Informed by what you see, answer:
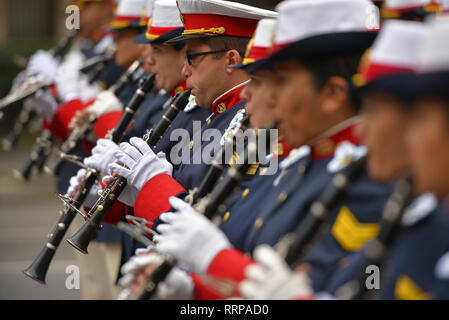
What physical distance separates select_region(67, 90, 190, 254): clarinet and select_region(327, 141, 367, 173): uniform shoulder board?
1.95 meters

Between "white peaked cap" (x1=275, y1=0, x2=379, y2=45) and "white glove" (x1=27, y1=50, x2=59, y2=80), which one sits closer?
"white peaked cap" (x1=275, y1=0, x2=379, y2=45)

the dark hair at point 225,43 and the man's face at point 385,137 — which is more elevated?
the man's face at point 385,137

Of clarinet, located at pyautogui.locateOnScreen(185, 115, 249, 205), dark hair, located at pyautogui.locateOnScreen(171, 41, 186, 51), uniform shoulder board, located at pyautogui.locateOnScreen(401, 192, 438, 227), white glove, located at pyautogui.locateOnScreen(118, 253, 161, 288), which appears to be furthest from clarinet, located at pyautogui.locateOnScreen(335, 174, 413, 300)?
dark hair, located at pyautogui.locateOnScreen(171, 41, 186, 51)

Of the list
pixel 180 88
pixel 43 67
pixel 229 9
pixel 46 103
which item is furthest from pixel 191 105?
pixel 43 67

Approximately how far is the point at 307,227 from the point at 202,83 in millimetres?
2061

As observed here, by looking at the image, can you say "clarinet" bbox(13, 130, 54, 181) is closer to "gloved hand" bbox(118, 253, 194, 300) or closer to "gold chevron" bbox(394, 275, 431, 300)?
"gloved hand" bbox(118, 253, 194, 300)

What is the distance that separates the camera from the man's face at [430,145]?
2.48m

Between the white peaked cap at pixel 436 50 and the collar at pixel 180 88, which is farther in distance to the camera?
the collar at pixel 180 88

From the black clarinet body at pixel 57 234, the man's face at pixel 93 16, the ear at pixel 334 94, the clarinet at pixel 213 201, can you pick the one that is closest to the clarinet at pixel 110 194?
the black clarinet body at pixel 57 234

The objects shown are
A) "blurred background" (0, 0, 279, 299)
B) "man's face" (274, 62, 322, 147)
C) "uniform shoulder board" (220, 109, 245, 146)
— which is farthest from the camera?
"blurred background" (0, 0, 279, 299)

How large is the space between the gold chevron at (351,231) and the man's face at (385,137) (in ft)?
1.03

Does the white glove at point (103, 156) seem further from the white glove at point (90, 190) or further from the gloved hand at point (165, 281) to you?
the gloved hand at point (165, 281)

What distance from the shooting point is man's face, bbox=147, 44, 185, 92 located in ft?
18.7

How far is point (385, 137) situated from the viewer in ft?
9.05
